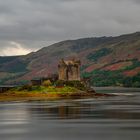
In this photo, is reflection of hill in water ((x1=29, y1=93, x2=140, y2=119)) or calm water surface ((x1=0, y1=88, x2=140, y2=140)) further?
reflection of hill in water ((x1=29, y1=93, x2=140, y2=119))

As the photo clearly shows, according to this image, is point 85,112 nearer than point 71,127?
No

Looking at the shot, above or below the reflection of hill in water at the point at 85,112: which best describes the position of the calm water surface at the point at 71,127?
below

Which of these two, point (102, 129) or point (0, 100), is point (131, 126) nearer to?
point (102, 129)

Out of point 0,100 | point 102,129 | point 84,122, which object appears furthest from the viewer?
point 0,100

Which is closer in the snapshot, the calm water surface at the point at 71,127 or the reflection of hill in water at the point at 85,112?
the calm water surface at the point at 71,127

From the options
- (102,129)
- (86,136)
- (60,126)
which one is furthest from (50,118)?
(86,136)

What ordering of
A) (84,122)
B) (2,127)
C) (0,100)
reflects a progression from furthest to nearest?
(0,100) < (84,122) < (2,127)

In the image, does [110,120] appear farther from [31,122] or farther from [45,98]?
[45,98]

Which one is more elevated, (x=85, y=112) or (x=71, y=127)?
(x=85, y=112)

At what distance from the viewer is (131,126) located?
84.2 meters

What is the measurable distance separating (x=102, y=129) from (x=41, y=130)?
398 inches

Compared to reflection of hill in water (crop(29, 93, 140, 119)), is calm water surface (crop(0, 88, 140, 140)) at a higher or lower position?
lower

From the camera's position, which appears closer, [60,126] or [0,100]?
[60,126]

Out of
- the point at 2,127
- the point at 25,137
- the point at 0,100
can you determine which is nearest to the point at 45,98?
the point at 0,100
